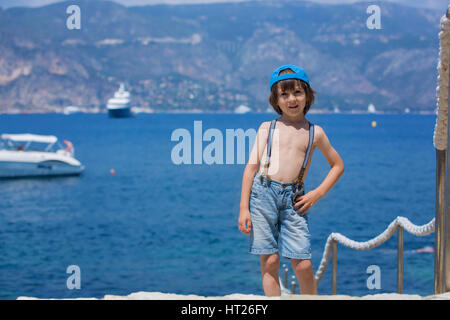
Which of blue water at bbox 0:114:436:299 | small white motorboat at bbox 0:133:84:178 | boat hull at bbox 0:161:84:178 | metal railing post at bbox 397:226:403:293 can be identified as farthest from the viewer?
boat hull at bbox 0:161:84:178

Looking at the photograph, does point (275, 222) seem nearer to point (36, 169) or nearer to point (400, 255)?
point (400, 255)

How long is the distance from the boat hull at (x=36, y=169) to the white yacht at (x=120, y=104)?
6933 centimetres

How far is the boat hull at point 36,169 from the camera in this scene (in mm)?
39469

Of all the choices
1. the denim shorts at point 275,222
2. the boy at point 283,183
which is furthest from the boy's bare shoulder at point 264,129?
the denim shorts at point 275,222

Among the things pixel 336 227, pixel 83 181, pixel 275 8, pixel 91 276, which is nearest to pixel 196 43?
pixel 275 8

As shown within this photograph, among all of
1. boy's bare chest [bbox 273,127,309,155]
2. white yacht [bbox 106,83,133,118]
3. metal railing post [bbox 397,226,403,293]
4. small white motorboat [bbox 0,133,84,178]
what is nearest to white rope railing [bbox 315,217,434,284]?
metal railing post [bbox 397,226,403,293]

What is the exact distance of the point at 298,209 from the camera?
2598 mm

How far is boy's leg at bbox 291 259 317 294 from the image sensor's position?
2.62m

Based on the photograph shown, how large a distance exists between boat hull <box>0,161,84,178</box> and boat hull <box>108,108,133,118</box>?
255 feet

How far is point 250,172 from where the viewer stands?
262cm

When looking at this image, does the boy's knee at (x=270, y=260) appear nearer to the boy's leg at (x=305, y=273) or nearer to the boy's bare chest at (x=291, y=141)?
the boy's leg at (x=305, y=273)

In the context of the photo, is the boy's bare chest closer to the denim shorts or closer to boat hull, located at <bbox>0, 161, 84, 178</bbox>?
the denim shorts

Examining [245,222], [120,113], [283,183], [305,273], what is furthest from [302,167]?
[120,113]
